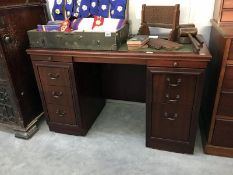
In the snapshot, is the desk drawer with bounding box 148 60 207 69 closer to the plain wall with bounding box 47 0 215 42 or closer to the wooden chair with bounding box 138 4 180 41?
the wooden chair with bounding box 138 4 180 41

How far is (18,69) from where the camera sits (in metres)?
1.73

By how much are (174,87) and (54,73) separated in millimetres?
921

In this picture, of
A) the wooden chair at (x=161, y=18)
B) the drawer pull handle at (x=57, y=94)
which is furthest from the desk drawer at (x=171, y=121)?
the drawer pull handle at (x=57, y=94)

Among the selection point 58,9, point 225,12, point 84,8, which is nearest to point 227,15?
point 225,12

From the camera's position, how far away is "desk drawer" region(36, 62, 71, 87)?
63.1 inches

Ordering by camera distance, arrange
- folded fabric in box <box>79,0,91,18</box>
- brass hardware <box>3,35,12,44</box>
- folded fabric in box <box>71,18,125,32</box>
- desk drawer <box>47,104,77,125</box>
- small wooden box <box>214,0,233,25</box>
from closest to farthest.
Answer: small wooden box <box>214,0,233,25</box> < brass hardware <box>3,35,12,44</box> < folded fabric in box <box>71,18,125,32</box> < desk drawer <box>47,104,77,125</box> < folded fabric in box <box>79,0,91,18</box>

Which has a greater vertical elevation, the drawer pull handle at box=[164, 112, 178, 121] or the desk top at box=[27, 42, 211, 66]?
the desk top at box=[27, 42, 211, 66]

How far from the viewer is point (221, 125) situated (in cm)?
148

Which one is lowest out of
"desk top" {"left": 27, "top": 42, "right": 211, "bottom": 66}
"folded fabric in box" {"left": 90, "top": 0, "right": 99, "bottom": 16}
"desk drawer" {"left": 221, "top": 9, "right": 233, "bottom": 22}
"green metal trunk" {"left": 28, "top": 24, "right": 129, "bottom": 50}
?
"desk top" {"left": 27, "top": 42, "right": 211, "bottom": 66}

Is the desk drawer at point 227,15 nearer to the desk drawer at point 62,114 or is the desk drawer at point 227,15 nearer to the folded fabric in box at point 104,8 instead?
the folded fabric in box at point 104,8

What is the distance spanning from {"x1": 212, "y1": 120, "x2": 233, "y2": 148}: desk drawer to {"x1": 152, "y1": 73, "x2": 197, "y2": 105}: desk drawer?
28 cm

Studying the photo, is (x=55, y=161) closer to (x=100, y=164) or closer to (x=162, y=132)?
(x=100, y=164)

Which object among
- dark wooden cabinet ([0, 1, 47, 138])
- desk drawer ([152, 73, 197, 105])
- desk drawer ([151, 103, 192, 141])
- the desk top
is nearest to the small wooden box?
the desk top

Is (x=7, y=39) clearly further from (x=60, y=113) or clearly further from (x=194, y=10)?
(x=194, y=10)
